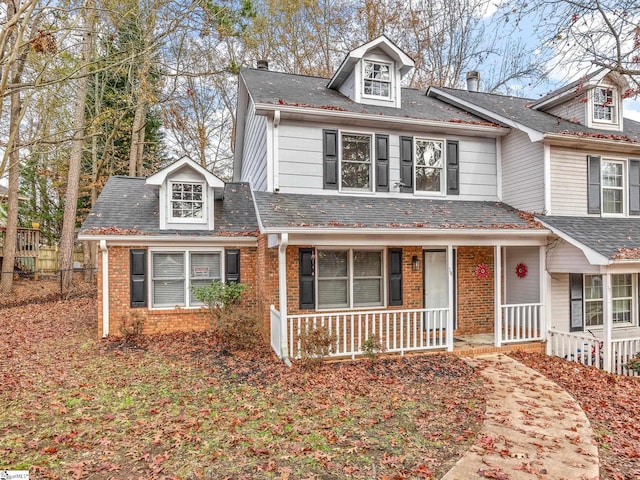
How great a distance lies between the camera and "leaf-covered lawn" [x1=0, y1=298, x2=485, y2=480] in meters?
4.02

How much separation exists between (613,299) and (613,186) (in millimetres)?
2902

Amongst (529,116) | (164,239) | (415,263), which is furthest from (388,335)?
(529,116)

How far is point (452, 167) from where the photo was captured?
394 inches

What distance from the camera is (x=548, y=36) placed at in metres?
8.04

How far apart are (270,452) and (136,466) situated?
4.53ft

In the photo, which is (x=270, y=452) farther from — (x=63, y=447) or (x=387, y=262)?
(x=387, y=262)

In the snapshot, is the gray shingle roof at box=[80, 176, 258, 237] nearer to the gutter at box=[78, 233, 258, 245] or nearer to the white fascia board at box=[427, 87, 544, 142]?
the gutter at box=[78, 233, 258, 245]

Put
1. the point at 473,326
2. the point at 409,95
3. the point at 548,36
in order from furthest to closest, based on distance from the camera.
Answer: the point at 409,95
the point at 473,326
the point at 548,36

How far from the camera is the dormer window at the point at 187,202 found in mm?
9852

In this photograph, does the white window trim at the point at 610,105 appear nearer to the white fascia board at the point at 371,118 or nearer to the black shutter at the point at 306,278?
the white fascia board at the point at 371,118

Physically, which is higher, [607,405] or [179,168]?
[179,168]

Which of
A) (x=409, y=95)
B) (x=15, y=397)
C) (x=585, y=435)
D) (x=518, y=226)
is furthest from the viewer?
(x=409, y=95)

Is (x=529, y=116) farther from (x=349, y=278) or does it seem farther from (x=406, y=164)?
(x=349, y=278)

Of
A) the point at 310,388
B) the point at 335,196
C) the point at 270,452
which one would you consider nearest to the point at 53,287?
the point at 335,196
